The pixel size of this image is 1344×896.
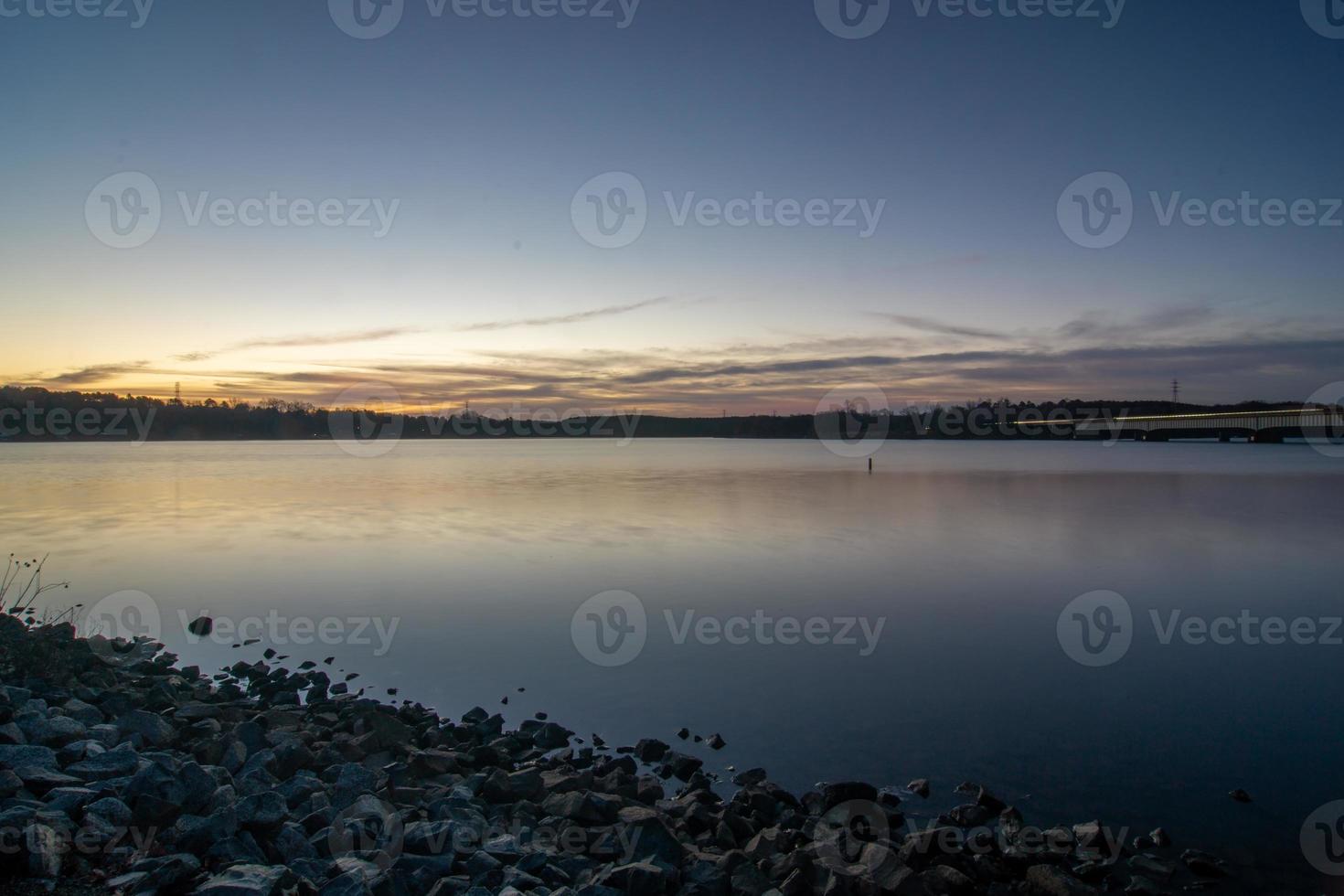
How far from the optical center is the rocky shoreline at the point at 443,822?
440 cm

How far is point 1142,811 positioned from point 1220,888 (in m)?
0.93

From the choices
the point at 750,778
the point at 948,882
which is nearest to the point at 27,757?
the point at 750,778

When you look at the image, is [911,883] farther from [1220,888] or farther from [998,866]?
[1220,888]

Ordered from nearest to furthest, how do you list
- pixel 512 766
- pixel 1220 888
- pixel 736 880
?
pixel 736 880 < pixel 1220 888 < pixel 512 766

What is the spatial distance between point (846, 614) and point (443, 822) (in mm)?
8570

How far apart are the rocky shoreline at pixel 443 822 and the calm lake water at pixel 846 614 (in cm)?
60

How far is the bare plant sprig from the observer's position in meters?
12.9

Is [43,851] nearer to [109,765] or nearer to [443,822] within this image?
[109,765]

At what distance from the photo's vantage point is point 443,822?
16.4 ft

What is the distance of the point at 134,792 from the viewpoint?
489 cm

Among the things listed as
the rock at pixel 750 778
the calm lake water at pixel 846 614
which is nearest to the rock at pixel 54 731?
the calm lake water at pixel 846 614

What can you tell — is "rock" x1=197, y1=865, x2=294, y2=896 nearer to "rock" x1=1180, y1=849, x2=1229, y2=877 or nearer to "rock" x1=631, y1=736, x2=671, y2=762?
"rock" x1=631, y1=736, x2=671, y2=762

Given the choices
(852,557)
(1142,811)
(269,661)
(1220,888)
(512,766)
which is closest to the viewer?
(1220,888)

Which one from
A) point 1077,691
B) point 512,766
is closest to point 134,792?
point 512,766
